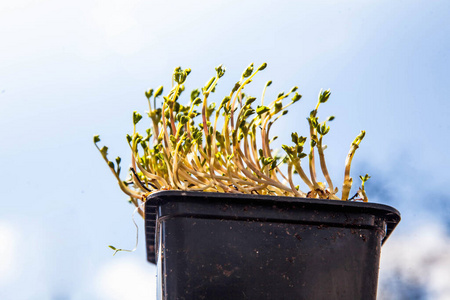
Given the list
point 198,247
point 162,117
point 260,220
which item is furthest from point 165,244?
point 162,117

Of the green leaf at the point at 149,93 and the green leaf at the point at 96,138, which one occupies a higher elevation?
the green leaf at the point at 149,93

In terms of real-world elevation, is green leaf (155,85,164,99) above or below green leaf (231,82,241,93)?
below

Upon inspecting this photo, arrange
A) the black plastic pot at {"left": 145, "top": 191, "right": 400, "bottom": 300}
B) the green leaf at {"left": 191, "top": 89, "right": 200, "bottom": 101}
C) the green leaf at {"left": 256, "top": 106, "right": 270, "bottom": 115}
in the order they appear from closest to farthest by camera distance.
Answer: the black plastic pot at {"left": 145, "top": 191, "right": 400, "bottom": 300}, the green leaf at {"left": 256, "top": 106, "right": 270, "bottom": 115}, the green leaf at {"left": 191, "top": 89, "right": 200, "bottom": 101}

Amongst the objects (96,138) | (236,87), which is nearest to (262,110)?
(236,87)

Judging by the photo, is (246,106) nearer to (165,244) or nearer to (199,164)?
(199,164)

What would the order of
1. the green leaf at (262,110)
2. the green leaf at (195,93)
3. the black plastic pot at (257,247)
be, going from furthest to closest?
1. the green leaf at (195,93)
2. the green leaf at (262,110)
3. the black plastic pot at (257,247)

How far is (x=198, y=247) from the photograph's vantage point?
102 cm

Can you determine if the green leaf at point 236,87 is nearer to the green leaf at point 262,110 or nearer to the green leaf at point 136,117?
the green leaf at point 262,110

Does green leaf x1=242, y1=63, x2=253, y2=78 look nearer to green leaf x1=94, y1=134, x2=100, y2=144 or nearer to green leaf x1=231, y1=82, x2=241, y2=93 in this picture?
green leaf x1=231, y1=82, x2=241, y2=93

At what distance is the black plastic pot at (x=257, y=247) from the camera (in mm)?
1014

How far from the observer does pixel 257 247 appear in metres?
1.03

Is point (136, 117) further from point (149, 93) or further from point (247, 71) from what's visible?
point (247, 71)

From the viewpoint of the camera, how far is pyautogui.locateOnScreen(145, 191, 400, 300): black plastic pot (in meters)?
1.01

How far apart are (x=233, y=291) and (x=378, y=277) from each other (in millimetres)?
306
